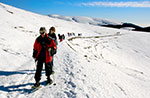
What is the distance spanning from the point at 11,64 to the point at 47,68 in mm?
5320

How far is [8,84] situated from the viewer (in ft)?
16.6

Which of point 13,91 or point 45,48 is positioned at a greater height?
point 45,48

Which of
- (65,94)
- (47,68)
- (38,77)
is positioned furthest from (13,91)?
(65,94)

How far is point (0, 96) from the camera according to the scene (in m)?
4.14

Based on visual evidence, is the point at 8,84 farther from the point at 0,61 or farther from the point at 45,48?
the point at 0,61

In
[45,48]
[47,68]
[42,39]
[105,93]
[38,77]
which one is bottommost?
[105,93]

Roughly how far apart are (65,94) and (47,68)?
1255 mm

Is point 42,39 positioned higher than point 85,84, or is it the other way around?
point 42,39

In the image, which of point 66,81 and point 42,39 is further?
point 66,81

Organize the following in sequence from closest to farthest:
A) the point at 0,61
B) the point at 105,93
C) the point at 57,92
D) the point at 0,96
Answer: the point at 0,96 → the point at 57,92 → the point at 105,93 → the point at 0,61

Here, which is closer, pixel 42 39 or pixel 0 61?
pixel 42 39

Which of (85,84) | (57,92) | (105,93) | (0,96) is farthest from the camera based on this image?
(85,84)

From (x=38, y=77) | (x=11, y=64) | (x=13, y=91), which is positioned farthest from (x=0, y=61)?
(x=38, y=77)

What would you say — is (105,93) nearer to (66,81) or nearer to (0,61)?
(66,81)
